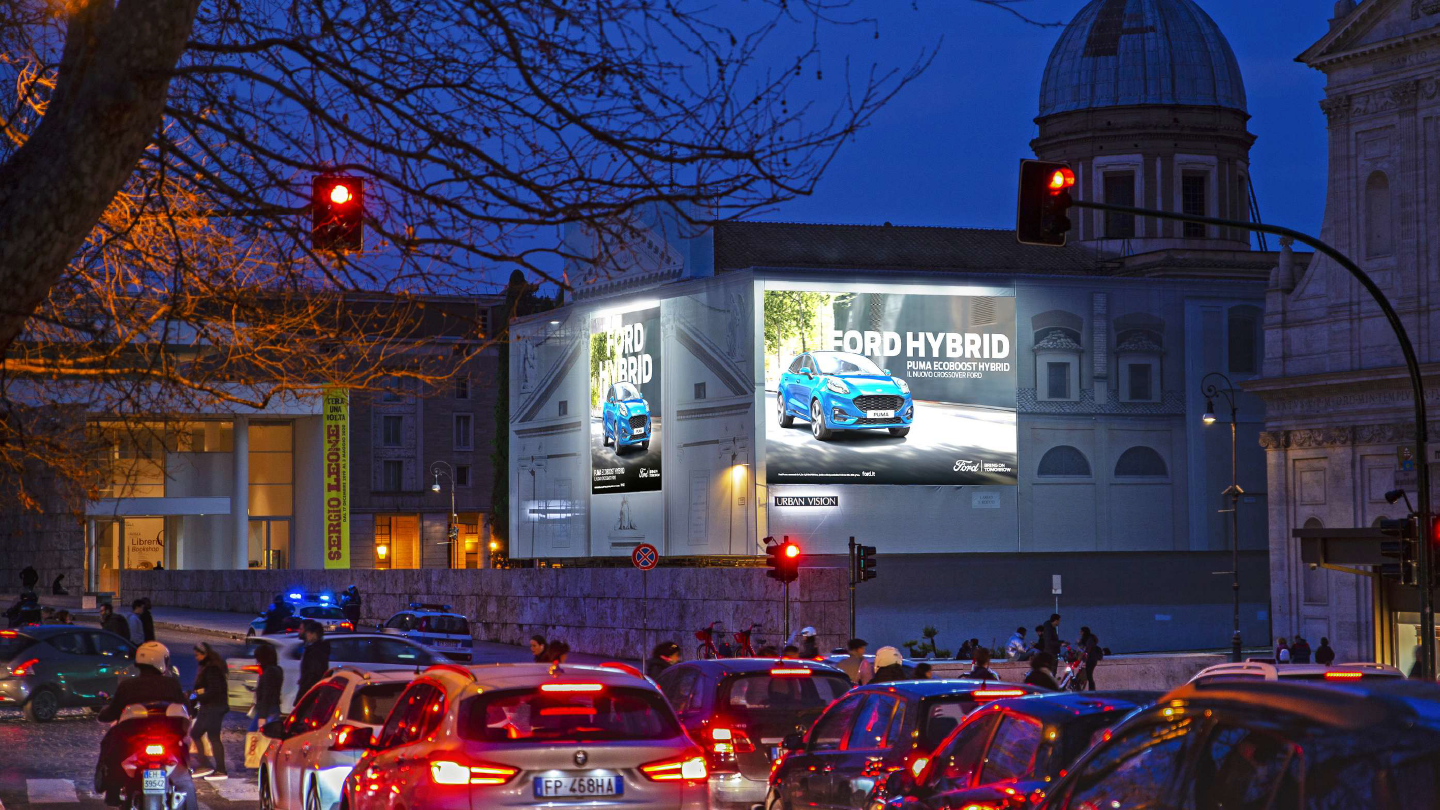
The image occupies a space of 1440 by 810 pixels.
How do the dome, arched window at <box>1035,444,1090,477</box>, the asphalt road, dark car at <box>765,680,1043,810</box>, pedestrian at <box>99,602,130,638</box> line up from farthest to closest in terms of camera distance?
the dome → arched window at <box>1035,444,1090,477</box> → the asphalt road → pedestrian at <box>99,602,130,638</box> → dark car at <box>765,680,1043,810</box>

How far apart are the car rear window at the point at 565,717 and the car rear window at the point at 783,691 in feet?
18.5

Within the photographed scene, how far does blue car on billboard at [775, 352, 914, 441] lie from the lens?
2485 inches

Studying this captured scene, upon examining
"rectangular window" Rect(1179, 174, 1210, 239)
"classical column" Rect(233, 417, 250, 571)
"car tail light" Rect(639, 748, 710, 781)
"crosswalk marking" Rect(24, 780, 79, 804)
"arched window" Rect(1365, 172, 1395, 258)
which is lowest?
"crosswalk marking" Rect(24, 780, 79, 804)

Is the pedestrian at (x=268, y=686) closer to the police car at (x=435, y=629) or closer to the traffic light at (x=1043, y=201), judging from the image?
the traffic light at (x=1043, y=201)

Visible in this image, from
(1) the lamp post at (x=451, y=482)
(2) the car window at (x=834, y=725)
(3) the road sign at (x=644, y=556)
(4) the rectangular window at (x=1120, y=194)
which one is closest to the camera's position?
(2) the car window at (x=834, y=725)

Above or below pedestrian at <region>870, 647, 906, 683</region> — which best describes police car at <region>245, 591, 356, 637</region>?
below

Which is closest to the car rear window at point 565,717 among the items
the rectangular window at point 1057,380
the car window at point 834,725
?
the car window at point 834,725

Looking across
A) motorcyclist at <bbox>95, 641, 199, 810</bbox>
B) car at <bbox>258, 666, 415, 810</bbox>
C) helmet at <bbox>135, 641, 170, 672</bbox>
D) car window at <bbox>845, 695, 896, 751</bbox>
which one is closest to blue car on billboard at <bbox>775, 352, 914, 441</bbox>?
motorcyclist at <bbox>95, 641, 199, 810</bbox>

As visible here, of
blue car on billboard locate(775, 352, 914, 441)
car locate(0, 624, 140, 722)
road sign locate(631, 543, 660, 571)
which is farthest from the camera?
blue car on billboard locate(775, 352, 914, 441)

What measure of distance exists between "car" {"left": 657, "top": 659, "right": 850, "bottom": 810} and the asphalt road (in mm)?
45417

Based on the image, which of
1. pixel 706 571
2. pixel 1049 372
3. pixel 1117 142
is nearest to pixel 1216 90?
pixel 1117 142

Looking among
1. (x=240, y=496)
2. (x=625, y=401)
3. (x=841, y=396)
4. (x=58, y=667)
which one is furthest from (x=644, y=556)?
(x=240, y=496)

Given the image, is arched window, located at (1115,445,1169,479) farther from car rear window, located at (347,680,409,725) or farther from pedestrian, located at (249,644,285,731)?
car rear window, located at (347,680,409,725)

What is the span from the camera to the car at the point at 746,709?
645 inches
